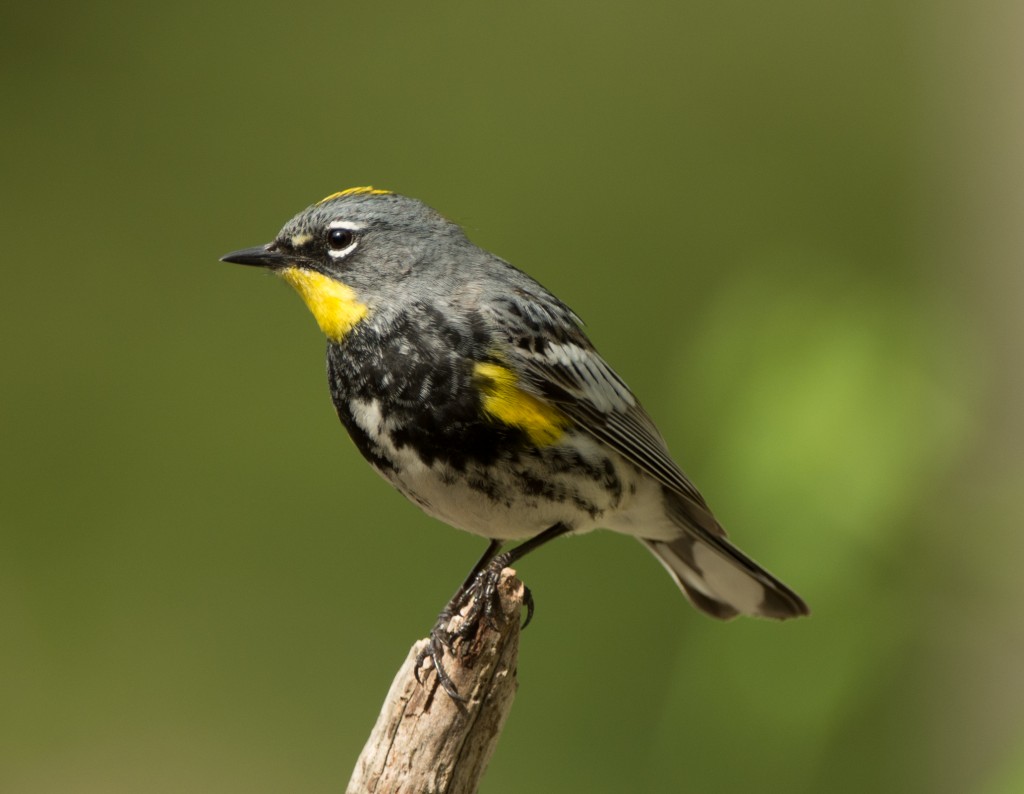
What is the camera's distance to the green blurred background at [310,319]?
4.61 m

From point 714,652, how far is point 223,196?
12.7ft

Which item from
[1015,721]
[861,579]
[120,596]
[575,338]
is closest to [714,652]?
[861,579]

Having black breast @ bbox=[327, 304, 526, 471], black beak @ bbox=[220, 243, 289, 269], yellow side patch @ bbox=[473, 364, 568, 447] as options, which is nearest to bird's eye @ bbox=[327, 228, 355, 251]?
black beak @ bbox=[220, 243, 289, 269]

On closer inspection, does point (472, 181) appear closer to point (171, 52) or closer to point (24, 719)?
point (171, 52)

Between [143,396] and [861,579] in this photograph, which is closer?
[861,579]

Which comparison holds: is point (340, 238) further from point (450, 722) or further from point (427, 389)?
point (450, 722)

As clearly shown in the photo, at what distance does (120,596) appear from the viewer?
542 cm

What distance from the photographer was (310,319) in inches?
222

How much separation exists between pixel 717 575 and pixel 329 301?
4.56ft

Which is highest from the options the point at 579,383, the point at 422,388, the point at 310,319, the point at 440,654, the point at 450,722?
the point at 310,319

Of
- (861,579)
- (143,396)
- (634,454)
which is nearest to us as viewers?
(861,579)

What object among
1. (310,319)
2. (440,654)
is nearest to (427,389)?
(440,654)

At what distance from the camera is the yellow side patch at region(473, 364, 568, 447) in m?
2.62

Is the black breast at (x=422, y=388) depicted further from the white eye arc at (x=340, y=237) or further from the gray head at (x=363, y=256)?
the white eye arc at (x=340, y=237)
